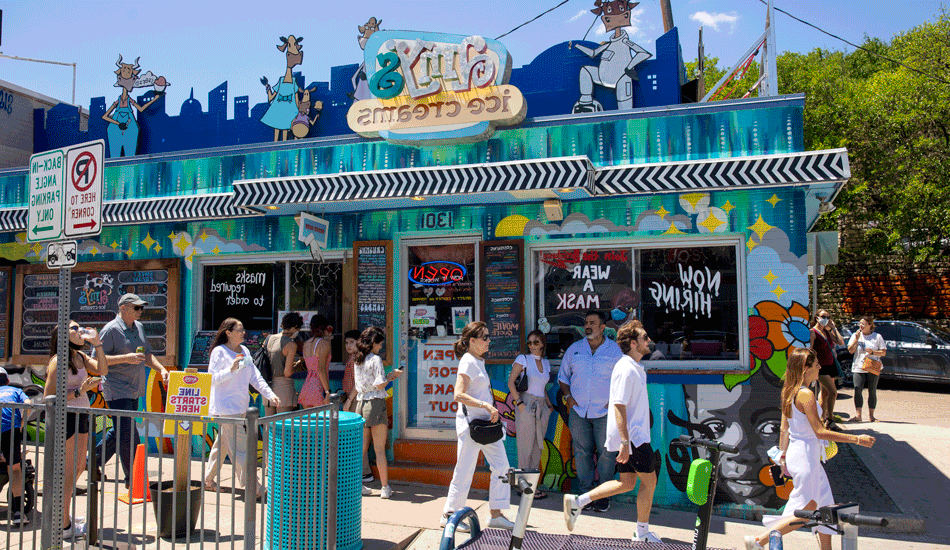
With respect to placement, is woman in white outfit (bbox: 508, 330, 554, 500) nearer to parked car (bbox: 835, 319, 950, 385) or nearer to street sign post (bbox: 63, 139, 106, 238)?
street sign post (bbox: 63, 139, 106, 238)

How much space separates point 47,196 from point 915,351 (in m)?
16.9

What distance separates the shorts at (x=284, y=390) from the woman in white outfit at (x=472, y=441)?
8.62ft

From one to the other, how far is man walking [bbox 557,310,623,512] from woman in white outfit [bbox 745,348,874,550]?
6.05 ft

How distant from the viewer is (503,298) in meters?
7.27

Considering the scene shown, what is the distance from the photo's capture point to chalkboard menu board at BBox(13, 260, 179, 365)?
8.55 metres

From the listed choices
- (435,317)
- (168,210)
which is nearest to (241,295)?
(168,210)

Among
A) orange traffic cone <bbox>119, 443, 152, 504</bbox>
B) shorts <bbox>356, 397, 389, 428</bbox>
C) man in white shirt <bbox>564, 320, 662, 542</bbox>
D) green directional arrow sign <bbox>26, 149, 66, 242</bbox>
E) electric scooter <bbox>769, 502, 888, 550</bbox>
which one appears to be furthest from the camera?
shorts <bbox>356, 397, 389, 428</bbox>

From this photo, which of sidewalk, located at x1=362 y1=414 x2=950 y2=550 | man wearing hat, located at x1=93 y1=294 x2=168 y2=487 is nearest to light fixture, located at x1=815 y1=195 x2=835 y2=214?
sidewalk, located at x1=362 y1=414 x2=950 y2=550

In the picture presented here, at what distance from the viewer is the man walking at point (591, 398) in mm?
6445

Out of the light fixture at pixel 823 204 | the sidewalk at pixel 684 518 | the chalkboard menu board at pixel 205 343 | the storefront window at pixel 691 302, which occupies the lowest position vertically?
the sidewalk at pixel 684 518

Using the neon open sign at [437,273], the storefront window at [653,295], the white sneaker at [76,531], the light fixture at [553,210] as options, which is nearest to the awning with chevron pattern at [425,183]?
the light fixture at [553,210]

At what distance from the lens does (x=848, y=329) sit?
1638 centimetres

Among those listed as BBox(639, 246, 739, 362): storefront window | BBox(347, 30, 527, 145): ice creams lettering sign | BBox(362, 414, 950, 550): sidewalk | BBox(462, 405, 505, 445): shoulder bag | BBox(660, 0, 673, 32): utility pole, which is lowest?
BBox(362, 414, 950, 550): sidewalk

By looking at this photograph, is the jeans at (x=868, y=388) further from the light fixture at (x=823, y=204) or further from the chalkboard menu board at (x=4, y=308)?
the chalkboard menu board at (x=4, y=308)
